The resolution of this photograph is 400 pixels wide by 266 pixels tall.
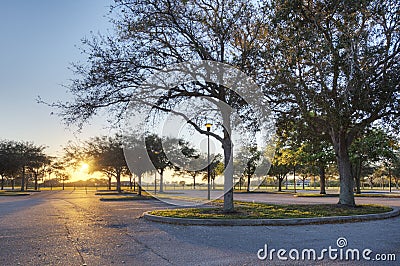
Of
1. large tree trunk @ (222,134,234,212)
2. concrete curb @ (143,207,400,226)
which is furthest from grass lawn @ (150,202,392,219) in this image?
concrete curb @ (143,207,400,226)

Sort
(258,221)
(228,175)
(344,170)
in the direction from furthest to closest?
(344,170) < (228,175) < (258,221)

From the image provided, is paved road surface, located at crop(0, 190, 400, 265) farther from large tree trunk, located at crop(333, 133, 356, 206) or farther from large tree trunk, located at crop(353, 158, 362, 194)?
large tree trunk, located at crop(353, 158, 362, 194)

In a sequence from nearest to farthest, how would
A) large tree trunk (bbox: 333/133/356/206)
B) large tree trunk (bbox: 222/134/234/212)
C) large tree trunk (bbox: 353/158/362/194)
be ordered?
large tree trunk (bbox: 222/134/234/212)
large tree trunk (bbox: 333/133/356/206)
large tree trunk (bbox: 353/158/362/194)

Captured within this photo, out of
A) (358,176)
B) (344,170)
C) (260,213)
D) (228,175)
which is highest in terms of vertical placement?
(344,170)

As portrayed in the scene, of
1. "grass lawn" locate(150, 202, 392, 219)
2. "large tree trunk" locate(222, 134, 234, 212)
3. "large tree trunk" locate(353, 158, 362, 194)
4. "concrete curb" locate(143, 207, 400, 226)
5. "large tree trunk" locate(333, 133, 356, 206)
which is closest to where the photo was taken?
"concrete curb" locate(143, 207, 400, 226)

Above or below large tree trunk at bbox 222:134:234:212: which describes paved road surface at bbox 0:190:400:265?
below

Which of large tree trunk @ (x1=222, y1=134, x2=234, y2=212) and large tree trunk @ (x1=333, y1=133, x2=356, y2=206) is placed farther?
large tree trunk @ (x1=333, y1=133, x2=356, y2=206)

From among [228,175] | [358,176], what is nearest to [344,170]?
[228,175]

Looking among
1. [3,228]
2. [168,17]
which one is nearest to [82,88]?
[168,17]

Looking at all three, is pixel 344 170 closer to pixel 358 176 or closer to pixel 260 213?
pixel 260 213

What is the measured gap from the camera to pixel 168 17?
1441 centimetres

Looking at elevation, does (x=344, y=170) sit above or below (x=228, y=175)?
above

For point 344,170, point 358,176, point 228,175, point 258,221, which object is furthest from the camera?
point 358,176

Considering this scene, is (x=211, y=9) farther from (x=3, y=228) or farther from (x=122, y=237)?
(x=3, y=228)
